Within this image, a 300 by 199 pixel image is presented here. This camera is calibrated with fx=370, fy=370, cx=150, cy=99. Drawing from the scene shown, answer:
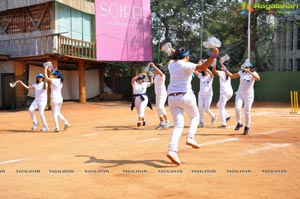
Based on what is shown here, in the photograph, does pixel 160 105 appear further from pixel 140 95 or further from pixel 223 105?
pixel 223 105

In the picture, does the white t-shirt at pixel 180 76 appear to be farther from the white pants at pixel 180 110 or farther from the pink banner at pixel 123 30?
the pink banner at pixel 123 30

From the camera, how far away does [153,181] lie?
5.34 metres

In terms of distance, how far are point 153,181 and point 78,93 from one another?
23415 millimetres

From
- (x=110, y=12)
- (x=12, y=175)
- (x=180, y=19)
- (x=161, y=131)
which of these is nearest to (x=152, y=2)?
(x=180, y=19)

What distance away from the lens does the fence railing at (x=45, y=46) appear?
21881 mm

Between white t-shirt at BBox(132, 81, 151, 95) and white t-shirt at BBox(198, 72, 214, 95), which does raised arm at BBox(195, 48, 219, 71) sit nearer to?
white t-shirt at BBox(198, 72, 214, 95)

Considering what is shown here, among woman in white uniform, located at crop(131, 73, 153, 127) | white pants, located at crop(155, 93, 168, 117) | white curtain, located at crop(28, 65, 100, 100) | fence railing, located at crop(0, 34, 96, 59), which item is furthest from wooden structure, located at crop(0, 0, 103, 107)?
white pants, located at crop(155, 93, 168, 117)

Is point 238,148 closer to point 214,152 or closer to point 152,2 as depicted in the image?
point 214,152

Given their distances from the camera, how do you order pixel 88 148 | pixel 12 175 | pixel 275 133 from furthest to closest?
pixel 275 133
pixel 88 148
pixel 12 175

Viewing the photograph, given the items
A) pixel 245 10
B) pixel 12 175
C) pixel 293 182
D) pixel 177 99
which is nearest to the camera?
pixel 293 182

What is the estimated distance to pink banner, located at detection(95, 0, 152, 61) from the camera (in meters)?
24.7

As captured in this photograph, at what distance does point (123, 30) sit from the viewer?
25.8m

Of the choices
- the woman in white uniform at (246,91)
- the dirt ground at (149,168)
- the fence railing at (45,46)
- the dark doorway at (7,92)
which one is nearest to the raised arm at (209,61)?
the dirt ground at (149,168)

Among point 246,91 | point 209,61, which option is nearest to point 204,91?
point 246,91
